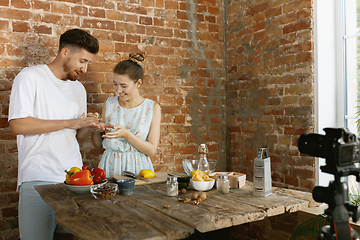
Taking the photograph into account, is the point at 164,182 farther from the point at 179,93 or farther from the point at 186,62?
the point at 186,62

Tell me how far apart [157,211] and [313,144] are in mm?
736

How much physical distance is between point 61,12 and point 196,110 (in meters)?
1.68

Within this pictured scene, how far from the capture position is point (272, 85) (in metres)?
3.08

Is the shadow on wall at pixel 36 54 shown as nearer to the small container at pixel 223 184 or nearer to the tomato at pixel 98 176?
the tomato at pixel 98 176

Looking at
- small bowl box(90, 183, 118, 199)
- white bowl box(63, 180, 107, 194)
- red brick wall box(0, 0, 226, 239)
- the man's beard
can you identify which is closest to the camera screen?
small bowl box(90, 183, 118, 199)

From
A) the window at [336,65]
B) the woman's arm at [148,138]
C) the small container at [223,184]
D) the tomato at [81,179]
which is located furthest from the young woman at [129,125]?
the window at [336,65]

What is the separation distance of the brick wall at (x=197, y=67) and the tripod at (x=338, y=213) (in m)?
1.63

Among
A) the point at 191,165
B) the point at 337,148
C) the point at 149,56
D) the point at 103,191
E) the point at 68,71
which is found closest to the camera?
the point at 337,148

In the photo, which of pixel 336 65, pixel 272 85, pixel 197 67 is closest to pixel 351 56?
pixel 336 65

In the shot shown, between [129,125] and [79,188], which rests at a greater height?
[129,125]

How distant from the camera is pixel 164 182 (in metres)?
2.05

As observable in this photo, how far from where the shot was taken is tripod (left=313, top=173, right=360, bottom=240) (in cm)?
114

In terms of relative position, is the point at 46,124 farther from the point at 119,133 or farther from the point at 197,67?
the point at 197,67

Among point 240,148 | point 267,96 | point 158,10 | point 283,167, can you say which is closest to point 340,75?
point 267,96
